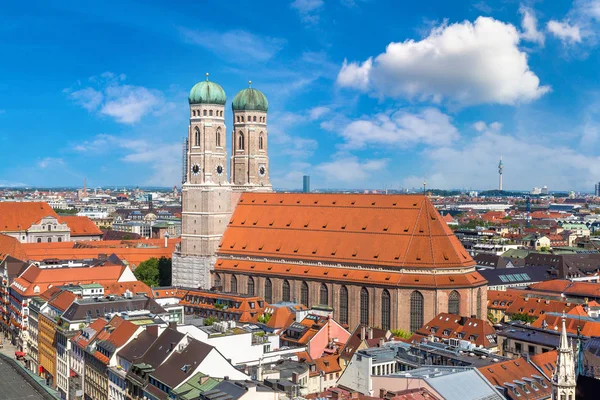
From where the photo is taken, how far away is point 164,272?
485 ft

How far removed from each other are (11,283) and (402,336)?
66347 millimetres

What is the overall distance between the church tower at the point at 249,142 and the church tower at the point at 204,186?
334 inches

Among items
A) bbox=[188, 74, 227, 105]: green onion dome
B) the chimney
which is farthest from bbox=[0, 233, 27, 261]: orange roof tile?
the chimney

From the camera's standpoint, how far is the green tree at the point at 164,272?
147 m

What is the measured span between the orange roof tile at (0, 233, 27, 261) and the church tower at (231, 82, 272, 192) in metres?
44.3

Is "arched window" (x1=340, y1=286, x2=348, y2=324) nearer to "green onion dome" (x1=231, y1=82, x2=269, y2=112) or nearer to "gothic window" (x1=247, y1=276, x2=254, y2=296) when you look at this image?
"gothic window" (x1=247, y1=276, x2=254, y2=296)

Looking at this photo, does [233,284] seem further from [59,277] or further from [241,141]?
[241,141]

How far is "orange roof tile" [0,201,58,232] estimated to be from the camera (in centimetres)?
18600

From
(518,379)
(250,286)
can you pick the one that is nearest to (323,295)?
(250,286)

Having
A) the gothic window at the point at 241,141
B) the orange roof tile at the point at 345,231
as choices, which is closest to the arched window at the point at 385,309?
the orange roof tile at the point at 345,231

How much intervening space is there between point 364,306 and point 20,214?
112 meters

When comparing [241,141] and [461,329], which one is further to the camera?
[241,141]

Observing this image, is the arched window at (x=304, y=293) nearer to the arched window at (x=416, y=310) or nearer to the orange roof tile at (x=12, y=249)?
the arched window at (x=416, y=310)

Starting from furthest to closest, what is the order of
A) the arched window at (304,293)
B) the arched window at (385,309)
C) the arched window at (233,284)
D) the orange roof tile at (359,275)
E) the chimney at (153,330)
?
the arched window at (233,284)
the arched window at (304,293)
the arched window at (385,309)
the orange roof tile at (359,275)
the chimney at (153,330)
